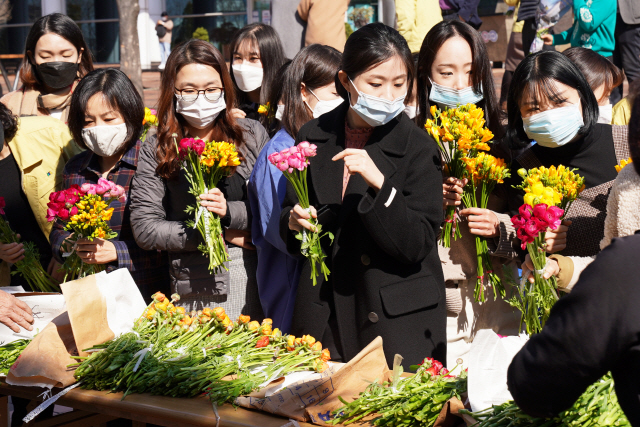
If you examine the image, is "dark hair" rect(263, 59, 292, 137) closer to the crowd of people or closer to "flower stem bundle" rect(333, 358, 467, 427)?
the crowd of people

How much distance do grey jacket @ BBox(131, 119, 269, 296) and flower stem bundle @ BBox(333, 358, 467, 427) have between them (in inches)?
50.1

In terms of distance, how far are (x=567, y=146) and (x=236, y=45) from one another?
2.60 metres

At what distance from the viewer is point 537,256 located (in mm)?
2326

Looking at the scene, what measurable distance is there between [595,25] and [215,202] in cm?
454

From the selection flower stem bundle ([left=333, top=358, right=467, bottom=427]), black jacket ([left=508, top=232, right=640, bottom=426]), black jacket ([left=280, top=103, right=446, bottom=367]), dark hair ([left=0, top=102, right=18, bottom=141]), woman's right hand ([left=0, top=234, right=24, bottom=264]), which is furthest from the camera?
dark hair ([left=0, top=102, right=18, bottom=141])

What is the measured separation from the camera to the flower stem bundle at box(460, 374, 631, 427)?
1.91 meters

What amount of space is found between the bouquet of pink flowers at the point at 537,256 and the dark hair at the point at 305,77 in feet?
4.75

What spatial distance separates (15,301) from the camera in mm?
3178

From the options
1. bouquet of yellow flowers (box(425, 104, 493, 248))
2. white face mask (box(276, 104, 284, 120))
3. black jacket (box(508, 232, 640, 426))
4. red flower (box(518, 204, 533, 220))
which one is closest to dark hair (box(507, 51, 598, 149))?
bouquet of yellow flowers (box(425, 104, 493, 248))

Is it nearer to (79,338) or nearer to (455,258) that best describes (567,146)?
(455,258)

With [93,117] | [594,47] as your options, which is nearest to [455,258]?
[93,117]

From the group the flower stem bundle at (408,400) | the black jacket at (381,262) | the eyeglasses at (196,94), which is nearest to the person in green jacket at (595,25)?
the black jacket at (381,262)

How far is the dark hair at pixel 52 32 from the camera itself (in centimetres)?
444

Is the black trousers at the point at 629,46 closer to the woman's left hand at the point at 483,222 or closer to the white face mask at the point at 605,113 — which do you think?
the white face mask at the point at 605,113
